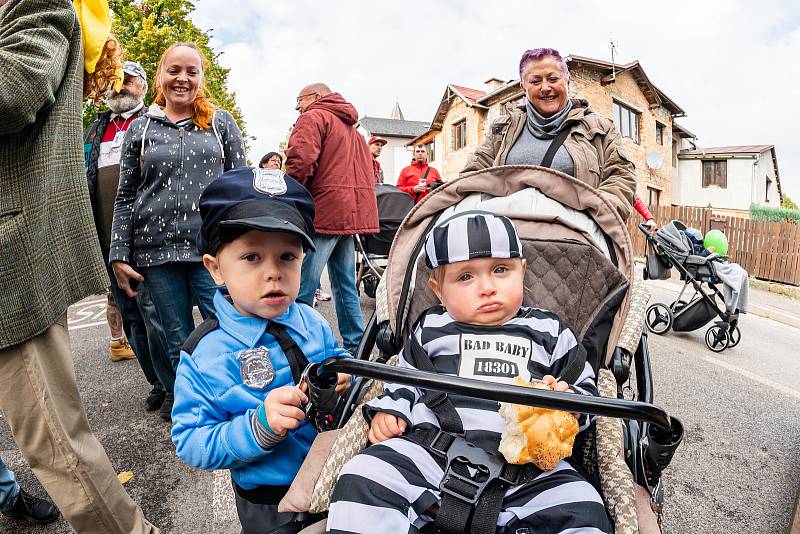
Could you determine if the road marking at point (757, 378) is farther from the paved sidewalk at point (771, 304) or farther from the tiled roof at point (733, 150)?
the tiled roof at point (733, 150)

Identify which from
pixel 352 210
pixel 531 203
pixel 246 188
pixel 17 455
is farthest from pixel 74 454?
pixel 352 210

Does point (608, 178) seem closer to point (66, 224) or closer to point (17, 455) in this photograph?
point (66, 224)

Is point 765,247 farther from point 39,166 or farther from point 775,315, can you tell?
point 39,166

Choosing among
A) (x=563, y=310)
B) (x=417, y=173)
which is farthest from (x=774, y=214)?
(x=563, y=310)

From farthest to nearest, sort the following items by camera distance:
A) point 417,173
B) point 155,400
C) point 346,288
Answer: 1. point 417,173
2. point 346,288
3. point 155,400

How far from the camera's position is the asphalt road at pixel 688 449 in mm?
2365

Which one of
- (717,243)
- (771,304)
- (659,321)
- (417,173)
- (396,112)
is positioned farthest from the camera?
(396,112)

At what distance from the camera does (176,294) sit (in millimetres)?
2699

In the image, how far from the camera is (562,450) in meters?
1.17

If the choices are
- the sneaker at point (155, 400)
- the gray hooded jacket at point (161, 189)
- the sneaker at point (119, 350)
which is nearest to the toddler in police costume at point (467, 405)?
the gray hooded jacket at point (161, 189)

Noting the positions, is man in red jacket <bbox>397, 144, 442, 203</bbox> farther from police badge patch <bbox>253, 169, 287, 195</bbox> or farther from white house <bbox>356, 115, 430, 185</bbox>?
white house <bbox>356, 115, 430, 185</bbox>

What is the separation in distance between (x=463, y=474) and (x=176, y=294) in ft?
6.82

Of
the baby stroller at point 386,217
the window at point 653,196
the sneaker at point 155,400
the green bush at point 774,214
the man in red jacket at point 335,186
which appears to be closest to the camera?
the sneaker at point 155,400

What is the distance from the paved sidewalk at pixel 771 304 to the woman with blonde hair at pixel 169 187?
6650mm
